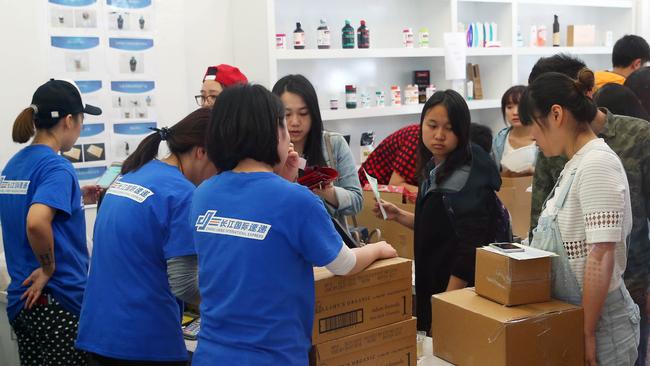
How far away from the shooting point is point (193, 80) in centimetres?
421

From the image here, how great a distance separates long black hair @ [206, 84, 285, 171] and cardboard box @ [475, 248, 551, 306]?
76 centimetres

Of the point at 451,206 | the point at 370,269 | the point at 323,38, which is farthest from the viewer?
the point at 323,38

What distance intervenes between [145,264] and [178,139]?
0.37 metres

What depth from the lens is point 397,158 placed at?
139 inches

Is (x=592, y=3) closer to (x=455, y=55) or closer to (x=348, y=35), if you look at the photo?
(x=455, y=55)

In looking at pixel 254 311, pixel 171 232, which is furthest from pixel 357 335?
pixel 171 232

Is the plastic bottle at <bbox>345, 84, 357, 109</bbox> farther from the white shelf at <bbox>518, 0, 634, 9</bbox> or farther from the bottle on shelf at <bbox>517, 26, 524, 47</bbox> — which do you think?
the white shelf at <bbox>518, 0, 634, 9</bbox>

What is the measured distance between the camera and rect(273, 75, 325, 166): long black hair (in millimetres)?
2588

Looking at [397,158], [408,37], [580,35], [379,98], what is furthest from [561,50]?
[397,158]

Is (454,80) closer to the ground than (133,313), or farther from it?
farther from it

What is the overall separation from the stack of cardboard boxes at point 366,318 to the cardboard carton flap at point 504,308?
19cm

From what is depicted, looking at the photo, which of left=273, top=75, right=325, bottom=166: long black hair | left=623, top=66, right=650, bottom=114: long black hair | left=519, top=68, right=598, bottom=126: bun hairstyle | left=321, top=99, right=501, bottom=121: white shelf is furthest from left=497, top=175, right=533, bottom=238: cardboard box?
left=519, top=68, right=598, bottom=126: bun hairstyle

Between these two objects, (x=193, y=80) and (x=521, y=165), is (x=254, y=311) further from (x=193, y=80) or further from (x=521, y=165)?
(x=193, y=80)

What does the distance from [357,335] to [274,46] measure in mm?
2702
